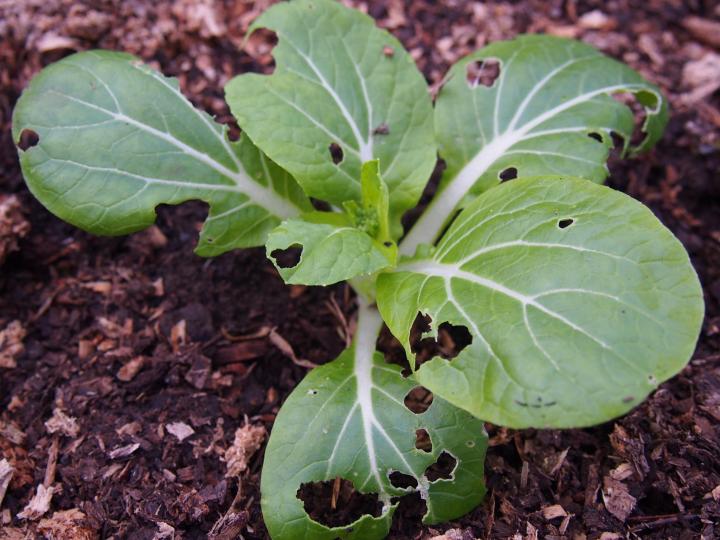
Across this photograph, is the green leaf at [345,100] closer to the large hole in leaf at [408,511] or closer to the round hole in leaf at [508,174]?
the round hole in leaf at [508,174]

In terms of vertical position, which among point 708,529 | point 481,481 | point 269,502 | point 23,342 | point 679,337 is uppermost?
point 679,337

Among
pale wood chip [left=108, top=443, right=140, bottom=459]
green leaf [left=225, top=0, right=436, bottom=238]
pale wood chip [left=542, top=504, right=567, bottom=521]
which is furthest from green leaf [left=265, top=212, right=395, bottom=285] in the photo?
pale wood chip [left=542, top=504, right=567, bottom=521]

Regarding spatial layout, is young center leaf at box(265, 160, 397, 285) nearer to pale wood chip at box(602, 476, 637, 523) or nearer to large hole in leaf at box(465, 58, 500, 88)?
large hole in leaf at box(465, 58, 500, 88)

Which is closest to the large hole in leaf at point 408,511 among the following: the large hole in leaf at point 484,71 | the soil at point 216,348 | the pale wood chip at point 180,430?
the soil at point 216,348

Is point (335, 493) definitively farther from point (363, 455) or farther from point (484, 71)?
point (484, 71)

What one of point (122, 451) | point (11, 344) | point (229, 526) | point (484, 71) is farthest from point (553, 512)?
point (11, 344)

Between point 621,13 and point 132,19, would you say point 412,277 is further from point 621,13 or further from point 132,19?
point 621,13

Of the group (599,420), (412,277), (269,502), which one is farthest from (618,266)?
(269,502)
